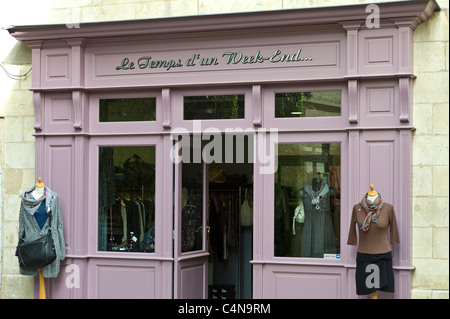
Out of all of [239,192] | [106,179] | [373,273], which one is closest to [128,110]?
[106,179]

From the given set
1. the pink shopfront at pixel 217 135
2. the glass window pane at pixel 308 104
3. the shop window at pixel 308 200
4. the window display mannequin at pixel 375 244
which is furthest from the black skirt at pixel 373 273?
the glass window pane at pixel 308 104

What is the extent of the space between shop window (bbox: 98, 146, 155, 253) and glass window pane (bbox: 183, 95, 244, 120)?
2.27 ft

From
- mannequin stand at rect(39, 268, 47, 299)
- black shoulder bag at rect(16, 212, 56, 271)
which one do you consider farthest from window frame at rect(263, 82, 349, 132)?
mannequin stand at rect(39, 268, 47, 299)

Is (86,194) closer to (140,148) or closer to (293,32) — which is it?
(140,148)

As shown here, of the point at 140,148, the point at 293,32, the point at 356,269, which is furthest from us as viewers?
the point at 140,148

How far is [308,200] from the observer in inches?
350

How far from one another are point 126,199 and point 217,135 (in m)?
1.43

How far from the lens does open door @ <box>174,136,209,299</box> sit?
932 centimetres

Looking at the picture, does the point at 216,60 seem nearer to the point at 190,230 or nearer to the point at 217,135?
the point at 217,135

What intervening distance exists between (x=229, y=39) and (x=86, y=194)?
2703 millimetres

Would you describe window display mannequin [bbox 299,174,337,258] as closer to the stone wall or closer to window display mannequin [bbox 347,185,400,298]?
window display mannequin [bbox 347,185,400,298]

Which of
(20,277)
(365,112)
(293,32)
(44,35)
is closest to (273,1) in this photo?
(293,32)

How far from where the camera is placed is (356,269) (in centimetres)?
828

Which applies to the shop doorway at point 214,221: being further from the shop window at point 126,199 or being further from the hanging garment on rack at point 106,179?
the hanging garment on rack at point 106,179
